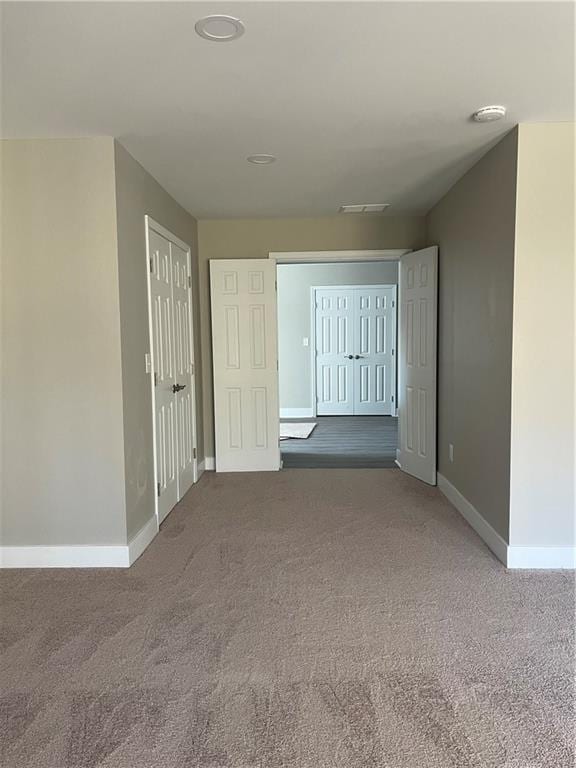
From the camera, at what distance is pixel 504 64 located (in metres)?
2.19

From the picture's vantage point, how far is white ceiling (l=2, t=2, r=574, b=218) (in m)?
1.85

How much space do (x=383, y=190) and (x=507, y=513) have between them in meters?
2.50

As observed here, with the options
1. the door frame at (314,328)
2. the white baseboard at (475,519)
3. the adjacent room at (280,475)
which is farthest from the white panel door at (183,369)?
the door frame at (314,328)

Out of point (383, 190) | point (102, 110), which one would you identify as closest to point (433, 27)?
point (102, 110)

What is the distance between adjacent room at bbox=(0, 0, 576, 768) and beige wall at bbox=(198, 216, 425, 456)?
0.10 metres

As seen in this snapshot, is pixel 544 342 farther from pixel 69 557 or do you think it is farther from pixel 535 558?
pixel 69 557

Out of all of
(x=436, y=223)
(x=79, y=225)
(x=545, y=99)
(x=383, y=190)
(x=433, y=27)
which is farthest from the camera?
(x=436, y=223)

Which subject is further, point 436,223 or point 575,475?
point 436,223

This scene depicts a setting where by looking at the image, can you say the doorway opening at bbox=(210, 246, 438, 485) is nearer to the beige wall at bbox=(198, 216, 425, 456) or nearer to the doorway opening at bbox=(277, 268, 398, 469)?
the beige wall at bbox=(198, 216, 425, 456)

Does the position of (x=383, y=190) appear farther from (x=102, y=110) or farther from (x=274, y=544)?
(x=274, y=544)

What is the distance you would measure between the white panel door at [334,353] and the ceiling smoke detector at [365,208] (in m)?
3.75

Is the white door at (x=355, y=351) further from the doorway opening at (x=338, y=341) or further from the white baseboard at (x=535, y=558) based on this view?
the white baseboard at (x=535, y=558)

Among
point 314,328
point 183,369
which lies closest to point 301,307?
point 314,328

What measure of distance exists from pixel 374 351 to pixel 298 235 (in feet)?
12.5
